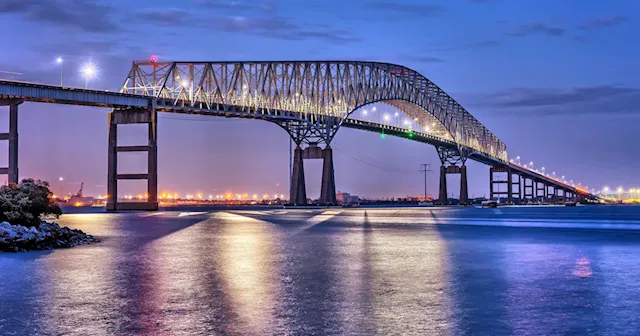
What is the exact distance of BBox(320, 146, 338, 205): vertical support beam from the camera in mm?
117562

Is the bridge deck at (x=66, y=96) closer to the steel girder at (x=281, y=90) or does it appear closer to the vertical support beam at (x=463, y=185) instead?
the steel girder at (x=281, y=90)

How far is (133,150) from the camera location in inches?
3669

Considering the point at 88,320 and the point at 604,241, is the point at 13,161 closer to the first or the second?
the point at 604,241

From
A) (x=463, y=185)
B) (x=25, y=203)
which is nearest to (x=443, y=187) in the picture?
(x=463, y=185)

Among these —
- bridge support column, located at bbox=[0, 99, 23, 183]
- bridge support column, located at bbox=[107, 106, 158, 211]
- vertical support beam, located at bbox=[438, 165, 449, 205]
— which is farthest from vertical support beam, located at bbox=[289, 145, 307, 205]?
vertical support beam, located at bbox=[438, 165, 449, 205]

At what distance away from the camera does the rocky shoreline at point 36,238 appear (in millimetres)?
25547

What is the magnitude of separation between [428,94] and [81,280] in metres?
179

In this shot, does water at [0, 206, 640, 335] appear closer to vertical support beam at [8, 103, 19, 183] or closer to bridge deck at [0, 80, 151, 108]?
vertical support beam at [8, 103, 19, 183]

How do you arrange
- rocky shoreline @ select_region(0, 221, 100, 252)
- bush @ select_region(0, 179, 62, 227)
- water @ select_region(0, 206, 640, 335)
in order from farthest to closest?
bush @ select_region(0, 179, 62, 227)
rocky shoreline @ select_region(0, 221, 100, 252)
water @ select_region(0, 206, 640, 335)

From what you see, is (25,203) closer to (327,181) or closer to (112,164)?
(112,164)

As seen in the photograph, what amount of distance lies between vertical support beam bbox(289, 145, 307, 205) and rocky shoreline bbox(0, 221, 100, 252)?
281 feet

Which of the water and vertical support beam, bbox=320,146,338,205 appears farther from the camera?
vertical support beam, bbox=320,146,338,205

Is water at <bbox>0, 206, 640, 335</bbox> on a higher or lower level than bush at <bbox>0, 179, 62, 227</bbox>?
lower

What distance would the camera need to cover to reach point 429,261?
21.0 m
